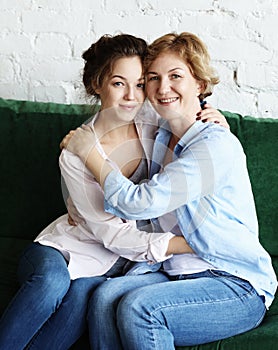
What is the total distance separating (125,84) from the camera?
2.04 meters

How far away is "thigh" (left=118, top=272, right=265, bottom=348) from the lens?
1.83 m

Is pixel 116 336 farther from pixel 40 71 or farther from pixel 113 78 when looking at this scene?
pixel 40 71

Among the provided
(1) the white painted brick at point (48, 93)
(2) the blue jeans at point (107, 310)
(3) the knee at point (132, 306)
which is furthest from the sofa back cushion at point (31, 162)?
(3) the knee at point (132, 306)

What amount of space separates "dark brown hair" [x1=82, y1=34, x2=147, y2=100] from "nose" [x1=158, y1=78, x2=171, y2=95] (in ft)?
0.38

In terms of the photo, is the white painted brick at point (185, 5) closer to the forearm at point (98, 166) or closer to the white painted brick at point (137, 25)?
the white painted brick at point (137, 25)

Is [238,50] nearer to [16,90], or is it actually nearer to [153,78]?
[153,78]

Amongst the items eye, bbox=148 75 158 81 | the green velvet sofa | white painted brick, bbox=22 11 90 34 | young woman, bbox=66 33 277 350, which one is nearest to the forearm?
young woman, bbox=66 33 277 350

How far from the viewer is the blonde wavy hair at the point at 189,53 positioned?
6.58 ft

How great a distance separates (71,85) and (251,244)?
105 cm

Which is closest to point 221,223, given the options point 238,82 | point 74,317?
point 74,317

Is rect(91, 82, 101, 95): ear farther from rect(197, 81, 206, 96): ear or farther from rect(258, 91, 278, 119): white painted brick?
rect(258, 91, 278, 119): white painted brick

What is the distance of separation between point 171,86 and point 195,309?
0.61 meters

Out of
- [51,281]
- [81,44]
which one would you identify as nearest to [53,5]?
[81,44]

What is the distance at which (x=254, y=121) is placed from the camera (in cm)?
232
